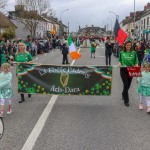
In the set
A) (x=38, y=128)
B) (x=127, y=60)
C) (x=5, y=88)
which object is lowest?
(x=38, y=128)

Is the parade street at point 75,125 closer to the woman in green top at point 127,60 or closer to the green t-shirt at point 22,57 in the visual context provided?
the woman in green top at point 127,60

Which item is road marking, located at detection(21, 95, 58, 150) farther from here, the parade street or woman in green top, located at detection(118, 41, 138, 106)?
woman in green top, located at detection(118, 41, 138, 106)

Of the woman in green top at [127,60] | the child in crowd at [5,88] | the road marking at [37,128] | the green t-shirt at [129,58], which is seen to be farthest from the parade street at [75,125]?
the green t-shirt at [129,58]

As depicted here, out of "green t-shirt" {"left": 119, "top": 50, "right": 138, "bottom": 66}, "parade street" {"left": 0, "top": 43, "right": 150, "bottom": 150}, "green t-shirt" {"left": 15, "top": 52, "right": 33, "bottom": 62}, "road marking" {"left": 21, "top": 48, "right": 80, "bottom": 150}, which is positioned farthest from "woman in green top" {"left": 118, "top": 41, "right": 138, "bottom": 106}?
"green t-shirt" {"left": 15, "top": 52, "right": 33, "bottom": 62}

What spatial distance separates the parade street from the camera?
5.29 metres

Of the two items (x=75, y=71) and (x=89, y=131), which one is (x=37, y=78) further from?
(x=89, y=131)

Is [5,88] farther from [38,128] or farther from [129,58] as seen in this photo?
[129,58]

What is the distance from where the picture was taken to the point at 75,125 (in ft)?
20.9

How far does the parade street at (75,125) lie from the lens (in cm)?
529

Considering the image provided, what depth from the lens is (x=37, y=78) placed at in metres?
8.29

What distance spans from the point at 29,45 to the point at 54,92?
72.7 feet

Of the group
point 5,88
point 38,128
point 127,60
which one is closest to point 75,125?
point 38,128

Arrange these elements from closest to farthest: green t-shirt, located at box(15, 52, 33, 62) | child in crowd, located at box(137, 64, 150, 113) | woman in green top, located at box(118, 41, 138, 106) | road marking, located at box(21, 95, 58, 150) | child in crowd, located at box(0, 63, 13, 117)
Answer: road marking, located at box(21, 95, 58, 150), child in crowd, located at box(0, 63, 13, 117), child in crowd, located at box(137, 64, 150, 113), woman in green top, located at box(118, 41, 138, 106), green t-shirt, located at box(15, 52, 33, 62)

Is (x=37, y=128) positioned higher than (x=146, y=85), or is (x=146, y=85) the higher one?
(x=146, y=85)
